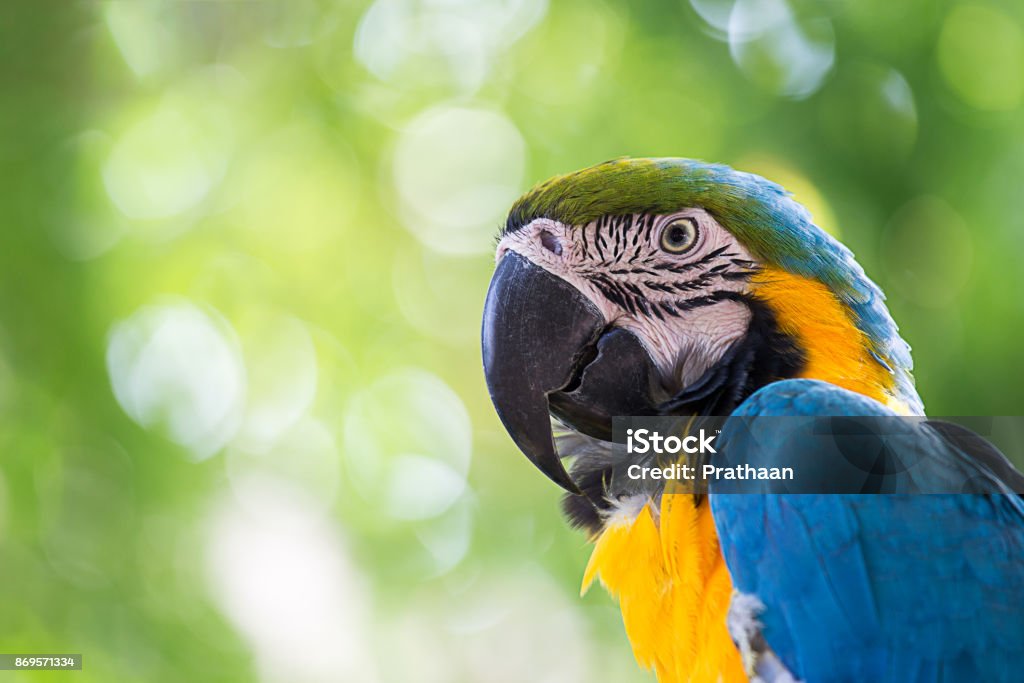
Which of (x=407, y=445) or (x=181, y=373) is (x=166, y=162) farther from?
(x=407, y=445)

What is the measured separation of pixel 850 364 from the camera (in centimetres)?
106

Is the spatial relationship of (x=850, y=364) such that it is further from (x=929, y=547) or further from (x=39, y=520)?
(x=39, y=520)

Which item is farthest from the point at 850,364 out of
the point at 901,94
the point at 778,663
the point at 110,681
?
the point at 110,681

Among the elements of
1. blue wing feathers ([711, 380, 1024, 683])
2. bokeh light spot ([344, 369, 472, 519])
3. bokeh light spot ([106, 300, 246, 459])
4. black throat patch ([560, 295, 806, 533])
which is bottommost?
blue wing feathers ([711, 380, 1024, 683])

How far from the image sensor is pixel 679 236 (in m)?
1.15

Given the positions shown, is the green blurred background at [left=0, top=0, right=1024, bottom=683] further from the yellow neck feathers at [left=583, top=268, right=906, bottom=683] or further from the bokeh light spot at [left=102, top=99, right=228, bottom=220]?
the yellow neck feathers at [left=583, top=268, right=906, bottom=683]

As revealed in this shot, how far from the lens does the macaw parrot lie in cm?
87

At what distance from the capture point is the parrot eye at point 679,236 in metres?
1.14

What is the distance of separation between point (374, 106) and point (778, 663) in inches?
107

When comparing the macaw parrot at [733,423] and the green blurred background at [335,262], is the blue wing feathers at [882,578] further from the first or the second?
the green blurred background at [335,262]

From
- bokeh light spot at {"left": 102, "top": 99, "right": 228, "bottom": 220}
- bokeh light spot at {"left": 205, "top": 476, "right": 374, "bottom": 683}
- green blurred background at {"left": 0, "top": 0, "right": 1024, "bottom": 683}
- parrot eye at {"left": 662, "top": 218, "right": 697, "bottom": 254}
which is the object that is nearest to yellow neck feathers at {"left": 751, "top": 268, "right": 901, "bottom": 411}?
parrot eye at {"left": 662, "top": 218, "right": 697, "bottom": 254}

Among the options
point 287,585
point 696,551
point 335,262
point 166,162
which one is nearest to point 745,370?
point 696,551

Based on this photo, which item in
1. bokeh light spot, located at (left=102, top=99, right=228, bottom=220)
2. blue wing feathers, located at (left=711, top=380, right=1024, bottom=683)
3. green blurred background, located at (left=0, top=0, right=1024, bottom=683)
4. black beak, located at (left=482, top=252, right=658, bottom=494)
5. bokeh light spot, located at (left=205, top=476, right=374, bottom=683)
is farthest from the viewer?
bokeh light spot, located at (left=102, top=99, right=228, bottom=220)

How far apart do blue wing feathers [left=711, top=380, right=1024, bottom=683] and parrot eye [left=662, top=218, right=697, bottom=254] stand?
29 centimetres
